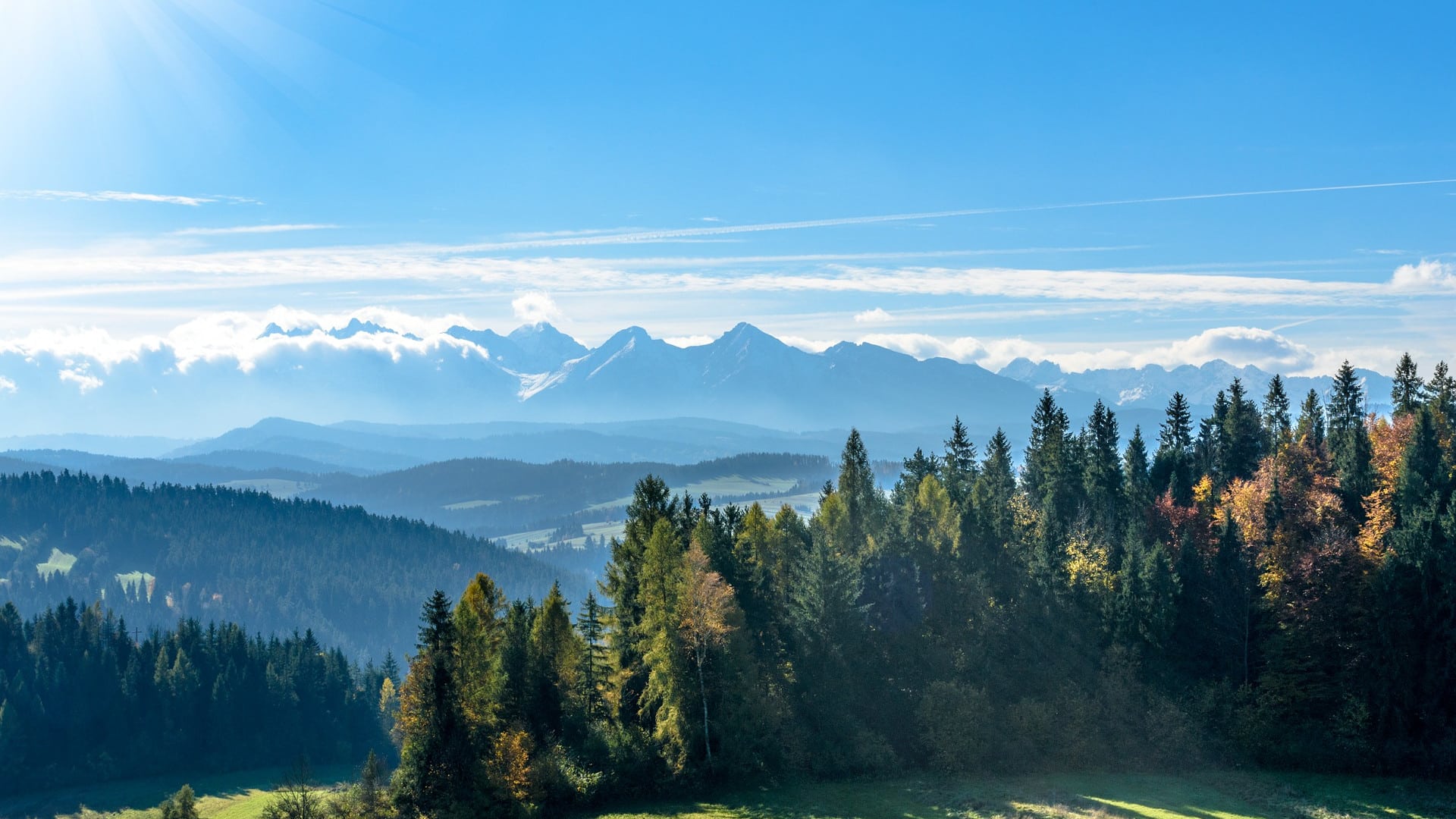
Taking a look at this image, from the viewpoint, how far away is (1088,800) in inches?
2276

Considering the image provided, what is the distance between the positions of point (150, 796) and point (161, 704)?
24332 millimetres

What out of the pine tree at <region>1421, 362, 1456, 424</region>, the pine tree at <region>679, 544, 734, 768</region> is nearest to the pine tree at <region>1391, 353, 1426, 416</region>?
the pine tree at <region>1421, 362, 1456, 424</region>

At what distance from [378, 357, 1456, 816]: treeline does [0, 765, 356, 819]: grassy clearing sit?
229 feet

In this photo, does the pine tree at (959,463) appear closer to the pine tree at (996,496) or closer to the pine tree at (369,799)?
the pine tree at (996,496)

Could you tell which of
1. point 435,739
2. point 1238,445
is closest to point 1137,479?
point 1238,445

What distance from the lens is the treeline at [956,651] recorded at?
62.2 meters

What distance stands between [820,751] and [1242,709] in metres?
30.9

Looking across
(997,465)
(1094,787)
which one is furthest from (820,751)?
(997,465)

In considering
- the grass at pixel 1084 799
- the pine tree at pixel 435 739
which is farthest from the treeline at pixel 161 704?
the grass at pixel 1084 799

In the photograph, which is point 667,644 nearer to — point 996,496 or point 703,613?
point 703,613

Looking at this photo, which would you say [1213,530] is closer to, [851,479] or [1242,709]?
[1242,709]

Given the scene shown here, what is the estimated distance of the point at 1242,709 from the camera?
70.4 metres

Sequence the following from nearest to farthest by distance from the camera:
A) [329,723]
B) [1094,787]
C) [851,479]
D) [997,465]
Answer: [1094,787] → [851,479] → [997,465] → [329,723]

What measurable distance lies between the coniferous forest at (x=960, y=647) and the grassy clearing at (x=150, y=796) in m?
68.1
